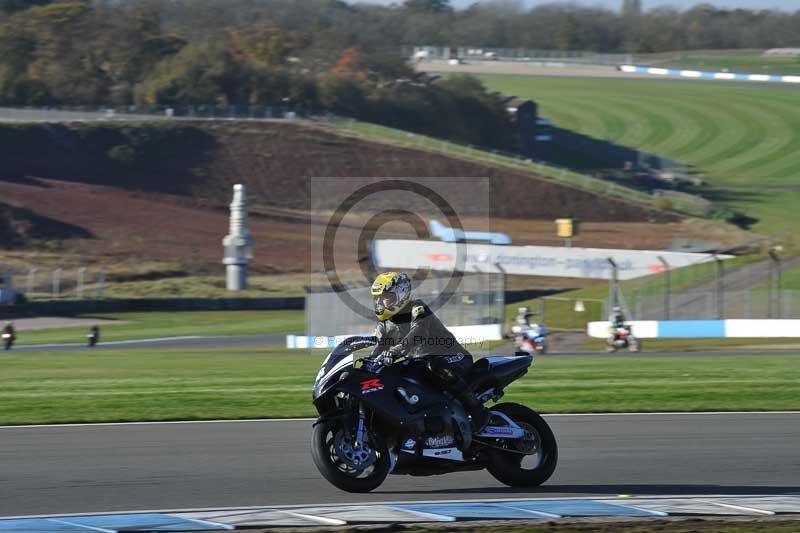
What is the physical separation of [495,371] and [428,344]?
80cm

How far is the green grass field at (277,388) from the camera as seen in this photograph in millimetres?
15773

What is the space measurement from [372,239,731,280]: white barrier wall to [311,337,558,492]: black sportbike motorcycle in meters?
41.3

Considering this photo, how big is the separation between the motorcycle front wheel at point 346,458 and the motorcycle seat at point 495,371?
101 cm

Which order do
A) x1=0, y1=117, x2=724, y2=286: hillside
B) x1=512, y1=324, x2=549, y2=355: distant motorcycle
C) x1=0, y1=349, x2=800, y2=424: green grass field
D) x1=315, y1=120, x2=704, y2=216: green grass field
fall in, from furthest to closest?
x1=315, y1=120, x2=704, y2=216: green grass field → x1=0, y1=117, x2=724, y2=286: hillside → x1=512, y1=324, x2=549, y2=355: distant motorcycle → x1=0, y1=349, x2=800, y2=424: green grass field

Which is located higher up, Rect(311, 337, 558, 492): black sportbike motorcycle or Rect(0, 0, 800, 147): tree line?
Rect(0, 0, 800, 147): tree line

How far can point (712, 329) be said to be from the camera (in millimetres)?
37719

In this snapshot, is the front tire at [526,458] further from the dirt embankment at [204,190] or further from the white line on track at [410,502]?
the dirt embankment at [204,190]

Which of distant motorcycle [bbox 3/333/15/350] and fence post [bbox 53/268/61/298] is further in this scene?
fence post [bbox 53/268/61/298]

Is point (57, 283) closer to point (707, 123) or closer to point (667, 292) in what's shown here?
point (667, 292)

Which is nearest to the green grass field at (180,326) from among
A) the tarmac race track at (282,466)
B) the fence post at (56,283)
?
the fence post at (56,283)

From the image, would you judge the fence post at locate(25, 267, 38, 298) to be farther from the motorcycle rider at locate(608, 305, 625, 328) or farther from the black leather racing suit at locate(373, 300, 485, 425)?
the black leather racing suit at locate(373, 300, 485, 425)

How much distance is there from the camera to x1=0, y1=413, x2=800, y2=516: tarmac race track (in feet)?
31.7

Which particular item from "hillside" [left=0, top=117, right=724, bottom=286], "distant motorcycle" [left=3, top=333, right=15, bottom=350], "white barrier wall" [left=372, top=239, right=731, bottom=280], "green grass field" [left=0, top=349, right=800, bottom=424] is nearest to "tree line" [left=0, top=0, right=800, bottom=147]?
"hillside" [left=0, top=117, right=724, bottom=286]

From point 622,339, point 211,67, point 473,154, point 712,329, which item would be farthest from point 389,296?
point 211,67
